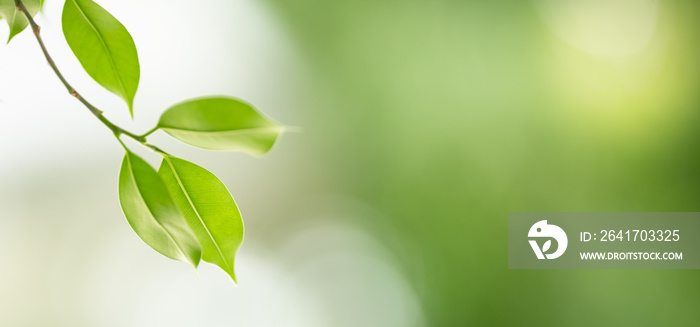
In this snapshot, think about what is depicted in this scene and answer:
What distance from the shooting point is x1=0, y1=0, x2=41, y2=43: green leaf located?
33 centimetres

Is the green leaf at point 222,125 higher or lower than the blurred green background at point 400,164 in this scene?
lower

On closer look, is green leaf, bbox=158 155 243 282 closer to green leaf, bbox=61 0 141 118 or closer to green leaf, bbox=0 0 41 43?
green leaf, bbox=61 0 141 118

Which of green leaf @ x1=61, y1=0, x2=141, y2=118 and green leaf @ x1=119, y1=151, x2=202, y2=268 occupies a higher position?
green leaf @ x1=61, y1=0, x2=141, y2=118

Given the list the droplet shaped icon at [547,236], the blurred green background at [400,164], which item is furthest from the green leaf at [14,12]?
the droplet shaped icon at [547,236]

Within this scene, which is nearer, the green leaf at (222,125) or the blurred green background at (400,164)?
the green leaf at (222,125)

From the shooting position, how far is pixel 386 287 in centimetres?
183

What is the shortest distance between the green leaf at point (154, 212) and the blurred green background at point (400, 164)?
153 centimetres

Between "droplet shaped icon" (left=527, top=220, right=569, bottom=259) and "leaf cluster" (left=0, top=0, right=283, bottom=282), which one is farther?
"droplet shaped icon" (left=527, top=220, right=569, bottom=259)

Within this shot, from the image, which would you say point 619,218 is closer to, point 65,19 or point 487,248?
point 487,248

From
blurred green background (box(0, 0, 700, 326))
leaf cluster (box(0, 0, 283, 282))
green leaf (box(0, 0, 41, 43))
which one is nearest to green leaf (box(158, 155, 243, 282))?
leaf cluster (box(0, 0, 283, 282))

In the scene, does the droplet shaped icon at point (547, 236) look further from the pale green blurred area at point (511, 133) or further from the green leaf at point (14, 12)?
the green leaf at point (14, 12)

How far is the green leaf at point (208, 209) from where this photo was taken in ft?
0.96

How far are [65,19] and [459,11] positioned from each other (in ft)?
5.80

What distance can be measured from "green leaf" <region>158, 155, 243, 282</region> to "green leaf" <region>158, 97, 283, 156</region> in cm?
4
